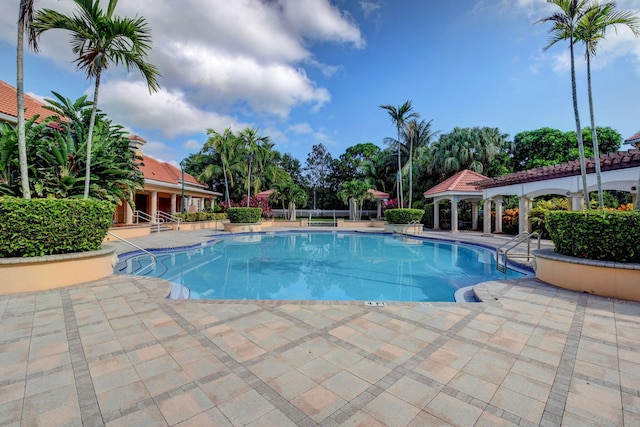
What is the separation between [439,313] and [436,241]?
13110mm

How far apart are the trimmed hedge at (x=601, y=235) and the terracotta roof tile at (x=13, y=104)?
1717cm

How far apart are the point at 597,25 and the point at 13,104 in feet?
65.6

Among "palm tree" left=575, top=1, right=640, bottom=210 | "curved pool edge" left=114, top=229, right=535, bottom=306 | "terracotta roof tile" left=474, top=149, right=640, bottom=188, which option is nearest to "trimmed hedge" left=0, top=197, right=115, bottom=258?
"curved pool edge" left=114, top=229, right=535, bottom=306

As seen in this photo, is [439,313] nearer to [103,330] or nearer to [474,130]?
[103,330]

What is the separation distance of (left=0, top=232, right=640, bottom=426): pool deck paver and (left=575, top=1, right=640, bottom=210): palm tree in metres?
5.73

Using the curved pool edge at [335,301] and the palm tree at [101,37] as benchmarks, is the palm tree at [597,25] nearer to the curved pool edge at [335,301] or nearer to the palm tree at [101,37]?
the curved pool edge at [335,301]

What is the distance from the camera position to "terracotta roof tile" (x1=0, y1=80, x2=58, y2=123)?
36.0 feet

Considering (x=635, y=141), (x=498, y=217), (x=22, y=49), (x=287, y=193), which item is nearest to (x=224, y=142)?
(x=287, y=193)

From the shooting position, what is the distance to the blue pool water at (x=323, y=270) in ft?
23.9

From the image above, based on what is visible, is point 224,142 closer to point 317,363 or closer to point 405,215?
point 405,215

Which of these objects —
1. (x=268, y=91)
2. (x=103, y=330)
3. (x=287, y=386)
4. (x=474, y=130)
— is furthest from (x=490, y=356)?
(x=474, y=130)

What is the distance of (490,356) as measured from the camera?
3213 millimetres

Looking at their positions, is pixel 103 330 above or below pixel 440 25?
below

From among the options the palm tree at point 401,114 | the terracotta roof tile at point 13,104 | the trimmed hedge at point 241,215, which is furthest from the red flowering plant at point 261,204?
the terracotta roof tile at point 13,104
